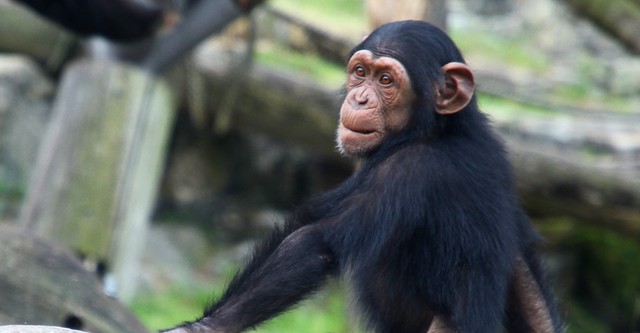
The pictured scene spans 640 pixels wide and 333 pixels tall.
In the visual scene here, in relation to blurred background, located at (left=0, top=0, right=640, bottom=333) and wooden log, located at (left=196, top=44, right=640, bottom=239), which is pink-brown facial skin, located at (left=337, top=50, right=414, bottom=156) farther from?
wooden log, located at (left=196, top=44, right=640, bottom=239)

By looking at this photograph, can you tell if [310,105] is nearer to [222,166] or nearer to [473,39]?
[222,166]

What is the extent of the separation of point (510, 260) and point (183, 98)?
4.58 metres

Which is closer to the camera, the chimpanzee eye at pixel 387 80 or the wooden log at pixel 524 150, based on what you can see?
the chimpanzee eye at pixel 387 80

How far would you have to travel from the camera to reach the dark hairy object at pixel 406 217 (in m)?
3.53

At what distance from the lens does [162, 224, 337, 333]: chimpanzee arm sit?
362 cm

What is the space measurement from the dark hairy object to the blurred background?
0.92 meters

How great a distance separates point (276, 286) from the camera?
362cm

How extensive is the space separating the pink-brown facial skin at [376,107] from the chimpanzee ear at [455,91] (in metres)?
0.10

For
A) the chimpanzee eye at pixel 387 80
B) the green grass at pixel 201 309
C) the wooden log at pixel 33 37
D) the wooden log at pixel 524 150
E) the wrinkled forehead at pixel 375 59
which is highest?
the wrinkled forehead at pixel 375 59

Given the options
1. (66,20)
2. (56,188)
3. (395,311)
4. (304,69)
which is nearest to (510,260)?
(395,311)

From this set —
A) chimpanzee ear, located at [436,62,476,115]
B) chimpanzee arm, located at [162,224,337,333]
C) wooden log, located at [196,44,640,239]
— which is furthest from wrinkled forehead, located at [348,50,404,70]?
wooden log, located at [196,44,640,239]

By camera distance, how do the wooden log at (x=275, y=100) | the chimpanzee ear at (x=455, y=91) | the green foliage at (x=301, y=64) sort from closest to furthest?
the chimpanzee ear at (x=455, y=91) < the wooden log at (x=275, y=100) < the green foliage at (x=301, y=64)

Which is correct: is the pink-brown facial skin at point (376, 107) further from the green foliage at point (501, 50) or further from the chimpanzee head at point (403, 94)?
the green foliage at point (501, 50)

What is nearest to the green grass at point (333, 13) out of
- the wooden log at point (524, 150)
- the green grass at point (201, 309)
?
the wooden log at point (524, 150)
